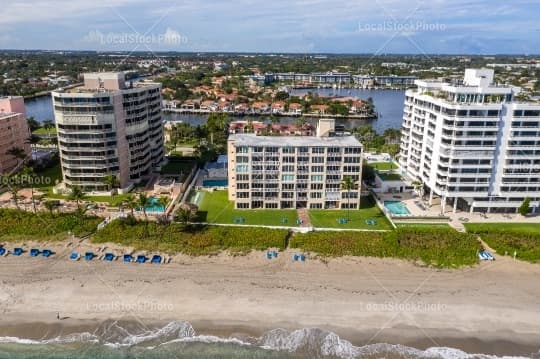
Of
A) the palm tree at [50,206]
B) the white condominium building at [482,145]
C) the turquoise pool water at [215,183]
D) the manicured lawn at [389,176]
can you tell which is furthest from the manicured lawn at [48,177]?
the white condominium building at [482,145]

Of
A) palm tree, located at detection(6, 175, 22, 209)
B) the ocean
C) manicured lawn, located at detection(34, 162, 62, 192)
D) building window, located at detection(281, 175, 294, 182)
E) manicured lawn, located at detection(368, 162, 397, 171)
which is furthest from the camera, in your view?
manicured lawn, located at detection(368, 162, 397, 171)

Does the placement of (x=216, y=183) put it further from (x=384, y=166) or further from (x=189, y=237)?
(x=384, y=166)

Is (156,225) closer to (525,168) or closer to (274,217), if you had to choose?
(274,217)

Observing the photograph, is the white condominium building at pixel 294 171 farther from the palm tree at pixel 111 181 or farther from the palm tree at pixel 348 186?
the palm tree at pixel 111 181

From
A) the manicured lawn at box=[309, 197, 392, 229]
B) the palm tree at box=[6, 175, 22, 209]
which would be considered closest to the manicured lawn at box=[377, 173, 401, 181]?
the manicured lawn at box=[309, 197, 392, 229]

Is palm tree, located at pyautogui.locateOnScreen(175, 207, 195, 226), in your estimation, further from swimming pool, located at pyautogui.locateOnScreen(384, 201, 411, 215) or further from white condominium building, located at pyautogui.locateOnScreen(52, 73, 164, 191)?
swimming pool, located at pyautogui.locateOnScreen(384, 201, 411, 215)

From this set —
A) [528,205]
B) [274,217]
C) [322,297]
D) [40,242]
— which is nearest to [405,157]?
[528,205]

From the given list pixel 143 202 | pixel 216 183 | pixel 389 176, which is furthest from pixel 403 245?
pixel 216 183
